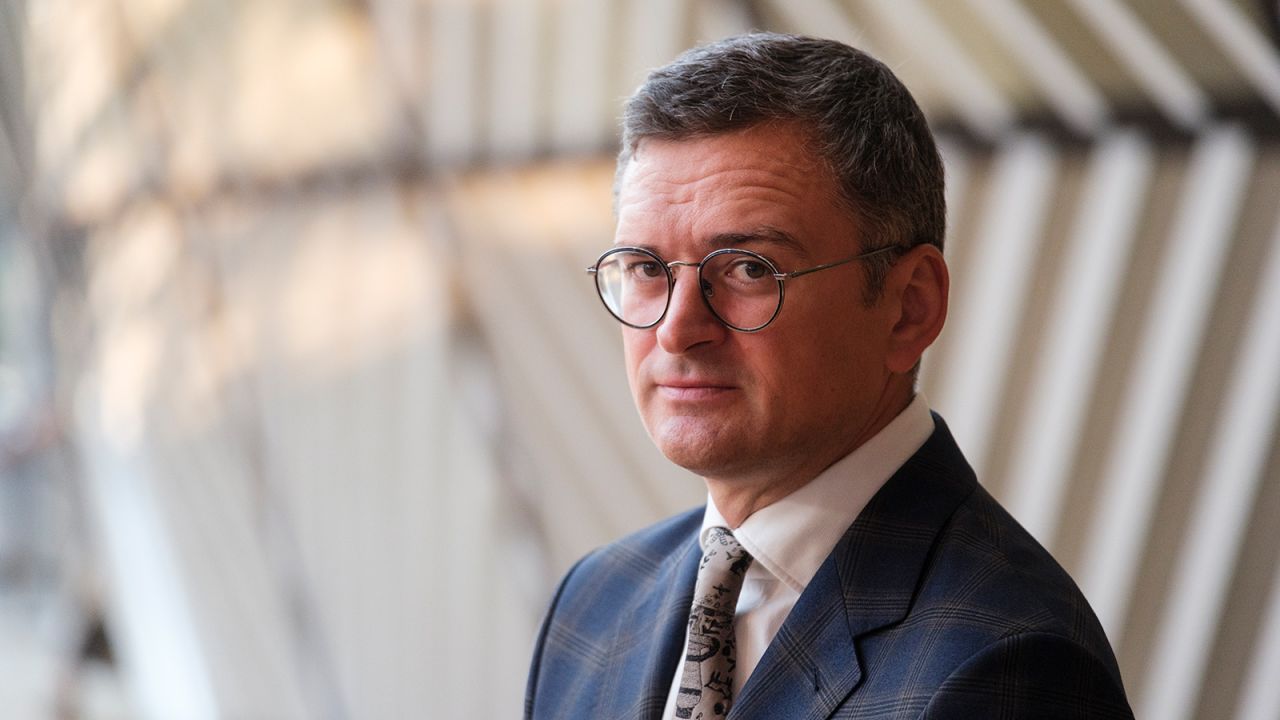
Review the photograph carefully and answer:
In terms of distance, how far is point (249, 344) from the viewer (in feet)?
30.5

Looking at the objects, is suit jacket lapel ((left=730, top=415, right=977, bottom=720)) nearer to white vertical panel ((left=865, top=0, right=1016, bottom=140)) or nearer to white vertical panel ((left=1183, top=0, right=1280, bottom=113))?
white vertical panel ((left=1183, top=0, right=1280, bottom=113))

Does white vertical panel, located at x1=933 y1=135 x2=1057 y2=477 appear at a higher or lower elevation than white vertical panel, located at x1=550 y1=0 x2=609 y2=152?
lower

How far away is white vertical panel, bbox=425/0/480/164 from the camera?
6277 mm

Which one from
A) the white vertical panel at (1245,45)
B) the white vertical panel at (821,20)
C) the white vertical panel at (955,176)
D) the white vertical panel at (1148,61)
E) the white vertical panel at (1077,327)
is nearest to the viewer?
the white vertical panel at (1245,45)

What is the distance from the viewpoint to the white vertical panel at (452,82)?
628 centimetres

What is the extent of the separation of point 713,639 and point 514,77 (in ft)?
14.8

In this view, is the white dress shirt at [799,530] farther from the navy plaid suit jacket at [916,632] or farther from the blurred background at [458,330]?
the blurred background at [458,330]

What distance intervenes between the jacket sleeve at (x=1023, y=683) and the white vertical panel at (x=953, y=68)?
2376 millimetres

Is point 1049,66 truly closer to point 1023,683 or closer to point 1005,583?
point 1005,583

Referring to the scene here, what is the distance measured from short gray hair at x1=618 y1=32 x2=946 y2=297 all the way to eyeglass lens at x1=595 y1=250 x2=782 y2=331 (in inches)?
6.0

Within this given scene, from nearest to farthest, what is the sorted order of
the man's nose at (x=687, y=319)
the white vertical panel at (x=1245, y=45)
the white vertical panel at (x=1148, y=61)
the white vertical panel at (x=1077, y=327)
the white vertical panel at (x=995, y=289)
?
the man's nose at (x=687, y=319), the white vertical panel at (x=1245, y=45), the white vertical panel at (x=1148, y=61), the white vertical panel at (x=1077, y=327), the white vertical panel at (x=995, y=289)

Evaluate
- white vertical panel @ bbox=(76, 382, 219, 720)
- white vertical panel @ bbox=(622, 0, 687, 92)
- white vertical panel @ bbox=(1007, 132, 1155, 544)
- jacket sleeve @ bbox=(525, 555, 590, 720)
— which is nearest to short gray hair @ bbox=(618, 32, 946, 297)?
jacket sleeve @ bbox=(525, 555, 590, 720)

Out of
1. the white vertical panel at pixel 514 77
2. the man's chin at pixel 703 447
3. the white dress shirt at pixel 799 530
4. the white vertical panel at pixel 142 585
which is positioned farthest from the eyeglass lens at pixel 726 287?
the white vertical panel at pixel 142 585

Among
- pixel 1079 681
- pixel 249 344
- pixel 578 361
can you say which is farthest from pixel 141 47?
pixel 1079 681
